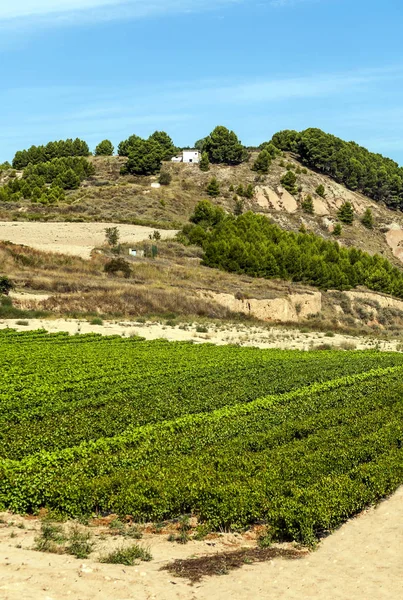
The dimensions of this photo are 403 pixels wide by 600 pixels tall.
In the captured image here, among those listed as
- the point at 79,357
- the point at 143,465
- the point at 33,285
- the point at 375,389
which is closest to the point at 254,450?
the point at 143,465

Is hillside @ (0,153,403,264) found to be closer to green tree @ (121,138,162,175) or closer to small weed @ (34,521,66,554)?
green tree @ (121,138,162,175)

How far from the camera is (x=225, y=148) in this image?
136m

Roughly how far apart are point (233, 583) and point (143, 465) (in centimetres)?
511

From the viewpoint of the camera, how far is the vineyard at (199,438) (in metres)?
11.9

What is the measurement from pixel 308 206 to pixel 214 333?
77682mm

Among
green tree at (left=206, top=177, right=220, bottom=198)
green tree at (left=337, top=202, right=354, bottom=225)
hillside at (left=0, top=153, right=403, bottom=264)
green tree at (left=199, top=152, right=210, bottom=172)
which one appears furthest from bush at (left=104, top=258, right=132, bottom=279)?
green tree at (left=199, top=152, right=210, bottom=172)

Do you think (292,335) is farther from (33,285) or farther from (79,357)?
(79,357)

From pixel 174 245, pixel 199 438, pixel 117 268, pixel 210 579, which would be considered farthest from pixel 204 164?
pixel 210 579

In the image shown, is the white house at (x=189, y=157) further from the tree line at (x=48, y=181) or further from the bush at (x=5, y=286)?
the bush at (x=5, y=286)

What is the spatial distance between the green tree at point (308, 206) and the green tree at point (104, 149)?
5062 centimetres

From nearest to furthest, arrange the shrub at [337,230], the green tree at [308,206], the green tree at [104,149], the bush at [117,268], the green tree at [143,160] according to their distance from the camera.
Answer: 1. the bush at [117,268]
2. the shrub at [337,230]
3. the green tree at [308,206]
4. the green tree at [143,160]
5. the green tree at [104,149]

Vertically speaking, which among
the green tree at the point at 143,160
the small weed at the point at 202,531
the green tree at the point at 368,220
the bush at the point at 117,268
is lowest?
the small weed at the point at 202,531

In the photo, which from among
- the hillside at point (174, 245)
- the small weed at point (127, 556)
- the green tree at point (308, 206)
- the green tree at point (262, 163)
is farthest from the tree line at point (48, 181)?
the small weed at point (127, 556)

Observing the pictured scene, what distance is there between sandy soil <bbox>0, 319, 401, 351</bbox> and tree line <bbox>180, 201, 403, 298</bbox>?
24728 mm
